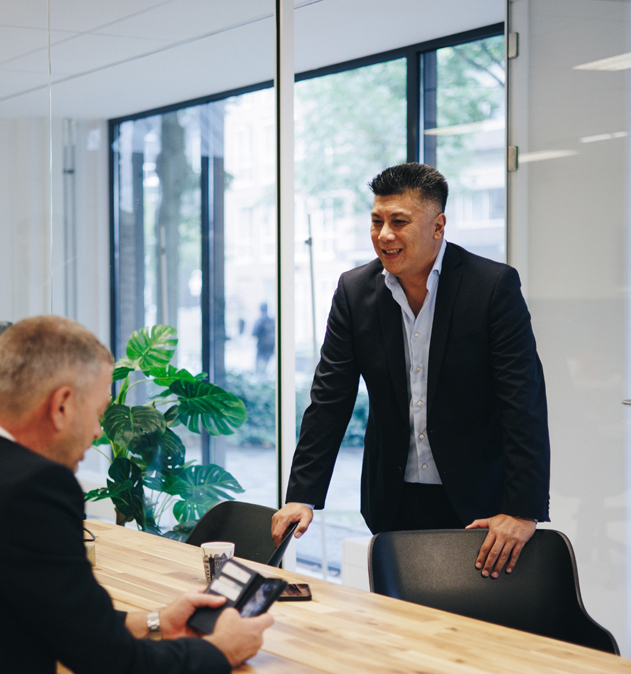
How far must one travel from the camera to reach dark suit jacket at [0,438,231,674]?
1.08 metres

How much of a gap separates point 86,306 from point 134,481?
1.04 m

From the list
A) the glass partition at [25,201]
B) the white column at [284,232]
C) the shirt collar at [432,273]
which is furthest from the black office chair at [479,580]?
the glass partition at [25,201]

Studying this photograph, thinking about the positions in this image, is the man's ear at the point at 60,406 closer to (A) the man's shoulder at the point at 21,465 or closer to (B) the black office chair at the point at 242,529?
(A) the man's shoulder at the point at 21,465

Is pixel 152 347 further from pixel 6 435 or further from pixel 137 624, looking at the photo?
pixel 6 435

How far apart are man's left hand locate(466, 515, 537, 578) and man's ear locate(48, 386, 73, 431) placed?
127 cm

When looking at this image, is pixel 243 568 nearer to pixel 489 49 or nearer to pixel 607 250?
pixel 607 250

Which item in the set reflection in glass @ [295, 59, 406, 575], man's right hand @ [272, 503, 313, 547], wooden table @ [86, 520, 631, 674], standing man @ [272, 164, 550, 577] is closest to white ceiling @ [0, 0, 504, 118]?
reflection in glass @ [295, 59, 406, 575]

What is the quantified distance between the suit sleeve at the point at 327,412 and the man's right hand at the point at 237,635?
94 cm

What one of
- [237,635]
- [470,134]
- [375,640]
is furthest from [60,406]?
[470,134]

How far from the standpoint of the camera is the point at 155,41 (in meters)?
4.04

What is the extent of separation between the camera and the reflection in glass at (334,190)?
5.01m

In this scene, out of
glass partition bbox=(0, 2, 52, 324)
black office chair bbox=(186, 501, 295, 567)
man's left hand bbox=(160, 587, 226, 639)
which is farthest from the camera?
A: glass partition bbox=(0, 2, 52, 324)

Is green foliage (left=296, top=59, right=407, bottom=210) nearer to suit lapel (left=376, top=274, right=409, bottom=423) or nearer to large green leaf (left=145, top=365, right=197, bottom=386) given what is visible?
large green leaf (left=145, top=365, right=197, bottom=386)

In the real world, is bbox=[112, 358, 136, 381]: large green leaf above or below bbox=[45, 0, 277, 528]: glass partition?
below
